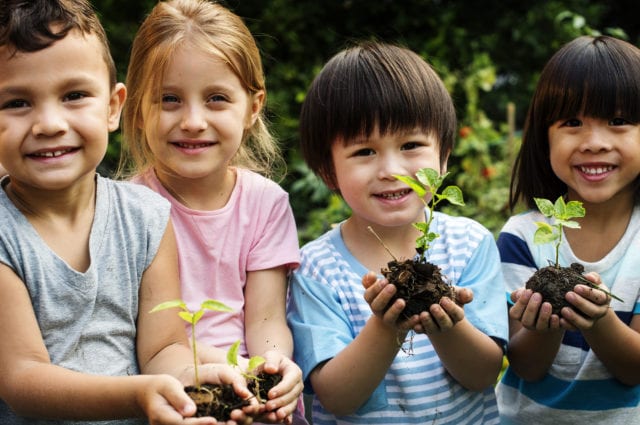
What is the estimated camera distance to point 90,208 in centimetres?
244

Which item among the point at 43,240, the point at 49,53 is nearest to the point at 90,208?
the point at 43,240

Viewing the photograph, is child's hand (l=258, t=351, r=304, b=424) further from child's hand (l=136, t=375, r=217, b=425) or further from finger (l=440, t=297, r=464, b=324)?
finger (l=440, t=297, r=464, b=324)

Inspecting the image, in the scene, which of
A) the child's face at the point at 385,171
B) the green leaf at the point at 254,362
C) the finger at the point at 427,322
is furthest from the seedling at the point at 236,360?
the child's face at the point at 385,171

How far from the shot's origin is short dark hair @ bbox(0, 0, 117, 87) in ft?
7.25

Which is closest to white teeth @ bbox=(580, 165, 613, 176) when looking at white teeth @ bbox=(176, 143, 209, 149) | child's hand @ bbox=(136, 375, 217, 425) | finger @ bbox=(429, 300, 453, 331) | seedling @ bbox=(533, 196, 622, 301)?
seedling @ bbox=(533, 196, 622, 301)

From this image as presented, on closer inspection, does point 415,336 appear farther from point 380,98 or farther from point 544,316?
point 380,98

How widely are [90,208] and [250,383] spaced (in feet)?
2.40

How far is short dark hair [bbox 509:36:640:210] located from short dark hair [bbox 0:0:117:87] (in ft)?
5.07

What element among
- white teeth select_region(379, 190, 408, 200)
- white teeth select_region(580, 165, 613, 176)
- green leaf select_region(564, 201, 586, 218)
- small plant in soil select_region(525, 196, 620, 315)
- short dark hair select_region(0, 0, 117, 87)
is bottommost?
small plant in soil select_region(525, 196, 620, 315)

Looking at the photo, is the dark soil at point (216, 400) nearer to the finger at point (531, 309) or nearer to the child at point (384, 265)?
the child at point (384, 265)

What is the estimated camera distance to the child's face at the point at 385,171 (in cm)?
261

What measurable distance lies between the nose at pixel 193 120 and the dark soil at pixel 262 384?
837 mm

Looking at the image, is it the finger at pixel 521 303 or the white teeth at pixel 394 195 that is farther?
the white teeth at pixel 394 195

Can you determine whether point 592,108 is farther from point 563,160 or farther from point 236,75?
point 236,75
